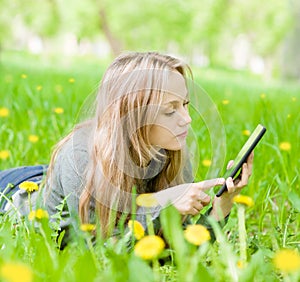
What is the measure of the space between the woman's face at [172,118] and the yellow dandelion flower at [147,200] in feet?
0.43

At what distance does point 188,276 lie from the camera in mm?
814

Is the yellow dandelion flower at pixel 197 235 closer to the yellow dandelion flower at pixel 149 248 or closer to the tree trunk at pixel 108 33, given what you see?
the yellow dandelion flower at pixel 149 248

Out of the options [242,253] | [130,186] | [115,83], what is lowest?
[130,186]

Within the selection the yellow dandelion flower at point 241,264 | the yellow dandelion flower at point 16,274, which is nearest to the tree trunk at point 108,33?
the yellow dandelion flower at point 241,264

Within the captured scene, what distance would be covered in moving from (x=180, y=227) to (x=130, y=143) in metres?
0.61

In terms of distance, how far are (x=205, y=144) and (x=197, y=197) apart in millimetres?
944

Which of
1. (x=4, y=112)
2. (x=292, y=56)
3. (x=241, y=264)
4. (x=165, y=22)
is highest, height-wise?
(x=241, y=264)

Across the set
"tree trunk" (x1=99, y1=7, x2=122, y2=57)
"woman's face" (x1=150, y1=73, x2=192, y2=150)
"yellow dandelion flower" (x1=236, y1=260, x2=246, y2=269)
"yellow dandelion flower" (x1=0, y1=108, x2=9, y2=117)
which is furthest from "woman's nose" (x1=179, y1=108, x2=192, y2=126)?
"tree trunk" (x1=99, y1=7, x2=122, y2=57)

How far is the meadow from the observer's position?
86 cm

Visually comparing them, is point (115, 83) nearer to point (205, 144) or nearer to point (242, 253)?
point (242, 253)

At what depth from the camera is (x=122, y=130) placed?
1.45 m

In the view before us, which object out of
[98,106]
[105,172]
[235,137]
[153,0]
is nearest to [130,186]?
[105,172]

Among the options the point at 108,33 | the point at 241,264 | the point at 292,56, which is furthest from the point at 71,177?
the point at 108,33

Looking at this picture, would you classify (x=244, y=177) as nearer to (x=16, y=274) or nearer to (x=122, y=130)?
(x=122, y=130)
